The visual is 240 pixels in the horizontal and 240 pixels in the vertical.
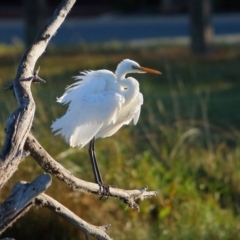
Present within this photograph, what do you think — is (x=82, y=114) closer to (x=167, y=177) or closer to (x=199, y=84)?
(x=167, y=177)

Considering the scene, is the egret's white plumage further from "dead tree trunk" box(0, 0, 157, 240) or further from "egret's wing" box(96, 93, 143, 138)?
"dead tree trunk" box(0, 0, 157, 240)

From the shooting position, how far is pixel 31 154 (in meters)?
2.59

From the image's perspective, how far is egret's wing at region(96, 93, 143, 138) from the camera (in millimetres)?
3312

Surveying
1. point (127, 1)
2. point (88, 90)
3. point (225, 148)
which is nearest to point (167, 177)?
point (225, 148)

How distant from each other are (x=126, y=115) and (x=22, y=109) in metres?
1.03

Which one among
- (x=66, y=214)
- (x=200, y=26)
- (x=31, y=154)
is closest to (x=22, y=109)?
(x=31, y=154)

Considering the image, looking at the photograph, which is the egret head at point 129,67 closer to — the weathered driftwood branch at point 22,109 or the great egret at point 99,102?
the great egret at point 99,102

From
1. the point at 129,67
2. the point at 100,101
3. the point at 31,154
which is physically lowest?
the point at 100,101

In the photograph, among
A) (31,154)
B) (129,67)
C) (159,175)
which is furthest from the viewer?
(159,175)

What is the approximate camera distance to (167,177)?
6207mm

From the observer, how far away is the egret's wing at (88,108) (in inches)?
124

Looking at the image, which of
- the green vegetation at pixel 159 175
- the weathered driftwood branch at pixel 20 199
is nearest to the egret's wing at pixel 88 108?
the weathered driftwood branch at pixel 20 199

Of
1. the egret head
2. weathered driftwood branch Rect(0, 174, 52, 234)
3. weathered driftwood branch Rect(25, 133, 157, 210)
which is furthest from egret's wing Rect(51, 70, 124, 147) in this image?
weathered driftwood branch Rect(0, 174, 52, 234)

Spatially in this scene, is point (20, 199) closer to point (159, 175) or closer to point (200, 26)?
point (159, 175)
